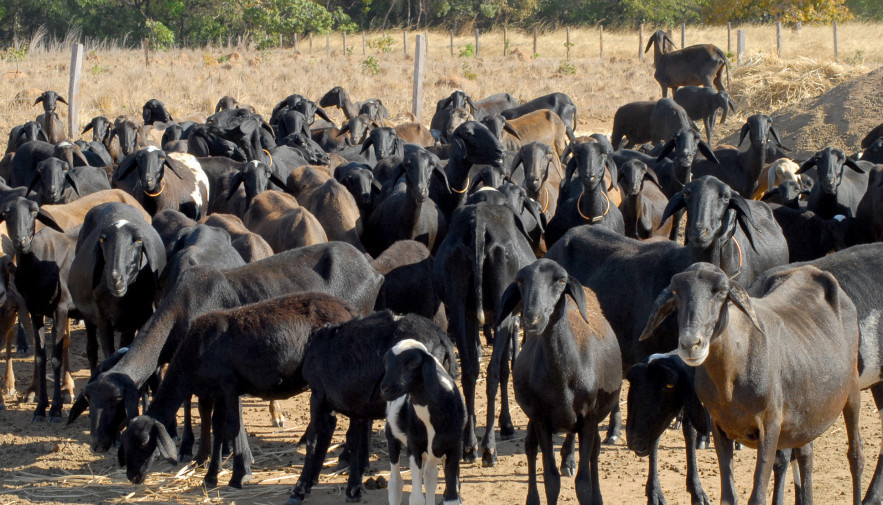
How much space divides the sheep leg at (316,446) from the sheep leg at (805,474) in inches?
123

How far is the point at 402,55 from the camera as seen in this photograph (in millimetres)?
39781

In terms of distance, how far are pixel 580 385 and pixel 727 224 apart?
2.46 m

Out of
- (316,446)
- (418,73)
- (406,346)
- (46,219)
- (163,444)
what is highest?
(418,73)

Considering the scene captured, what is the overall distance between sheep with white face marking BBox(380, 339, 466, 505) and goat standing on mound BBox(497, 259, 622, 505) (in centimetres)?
52

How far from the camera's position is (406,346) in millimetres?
6508

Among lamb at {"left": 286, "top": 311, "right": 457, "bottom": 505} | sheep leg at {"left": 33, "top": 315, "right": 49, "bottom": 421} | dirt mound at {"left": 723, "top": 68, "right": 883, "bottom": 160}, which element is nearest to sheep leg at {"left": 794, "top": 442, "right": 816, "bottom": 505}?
lamb at {"left": 286, "top": 311, "right": 457, "bottom": 505}

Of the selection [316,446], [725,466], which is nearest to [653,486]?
[725,466]

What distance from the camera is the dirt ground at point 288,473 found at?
7281 mm

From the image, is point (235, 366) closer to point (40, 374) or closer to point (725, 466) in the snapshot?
point (40, 374)

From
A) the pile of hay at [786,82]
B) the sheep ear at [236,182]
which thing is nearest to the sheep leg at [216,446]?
the sheep ear at [236,182]

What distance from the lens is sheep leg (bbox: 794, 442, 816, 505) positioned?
6.53 meters

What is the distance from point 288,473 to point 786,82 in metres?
21.7

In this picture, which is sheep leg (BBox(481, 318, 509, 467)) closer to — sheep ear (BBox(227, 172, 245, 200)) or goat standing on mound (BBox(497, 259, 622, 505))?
goat standing on mound (BBox(497, 259, 622, 505))

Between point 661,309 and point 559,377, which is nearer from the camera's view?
point 661,309
